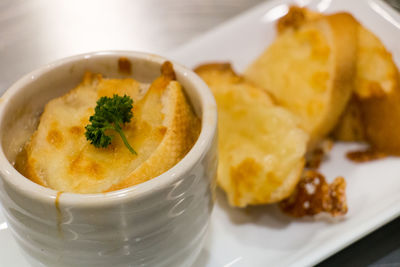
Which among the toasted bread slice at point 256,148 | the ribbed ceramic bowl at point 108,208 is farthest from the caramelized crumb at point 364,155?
the ribbed ceramic bowl at point 108,208

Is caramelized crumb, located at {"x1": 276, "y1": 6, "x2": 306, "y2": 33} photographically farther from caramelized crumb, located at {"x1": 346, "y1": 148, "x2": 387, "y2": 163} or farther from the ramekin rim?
the ramekin rim

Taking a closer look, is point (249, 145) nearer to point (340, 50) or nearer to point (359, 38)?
point (340, 50)

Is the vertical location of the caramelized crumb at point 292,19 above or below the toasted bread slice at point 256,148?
above

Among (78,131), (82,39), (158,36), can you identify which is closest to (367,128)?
(78,131)

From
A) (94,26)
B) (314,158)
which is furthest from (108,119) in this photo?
(94,26)

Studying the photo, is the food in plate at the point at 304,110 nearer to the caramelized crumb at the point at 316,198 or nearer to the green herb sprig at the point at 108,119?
the caramelized crumb at the point at 316,198

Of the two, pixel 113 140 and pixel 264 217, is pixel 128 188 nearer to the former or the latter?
pixel 113 140

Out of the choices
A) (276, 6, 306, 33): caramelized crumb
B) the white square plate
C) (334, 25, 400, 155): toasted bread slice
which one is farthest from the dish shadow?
(276, 6, 306, 33): caramelized crumb

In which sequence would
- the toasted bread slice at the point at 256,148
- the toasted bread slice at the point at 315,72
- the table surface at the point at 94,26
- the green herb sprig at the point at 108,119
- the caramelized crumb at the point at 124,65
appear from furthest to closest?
the table surface at the point at 94,26, the toasted bread slice at the point at 315,72, the toasted bread slice at the point at 256,148, the caramelized crumb at the point at 124,65, the green herb sprig at the point at 108,119
